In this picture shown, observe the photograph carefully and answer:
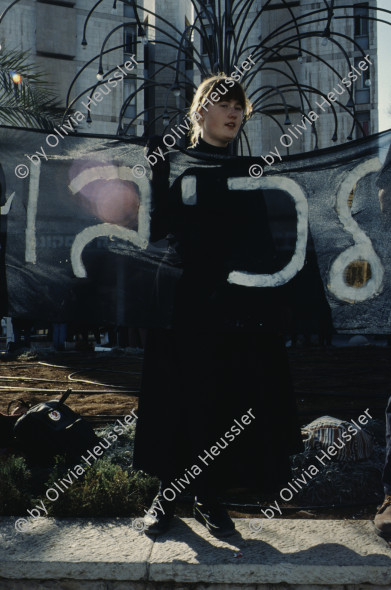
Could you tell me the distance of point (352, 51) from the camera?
28234mm

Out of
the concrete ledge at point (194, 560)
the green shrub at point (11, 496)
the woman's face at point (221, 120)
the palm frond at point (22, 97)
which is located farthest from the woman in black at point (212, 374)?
the palm frond at point (22, 97)

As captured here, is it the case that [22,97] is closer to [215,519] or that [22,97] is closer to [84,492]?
[84,492]

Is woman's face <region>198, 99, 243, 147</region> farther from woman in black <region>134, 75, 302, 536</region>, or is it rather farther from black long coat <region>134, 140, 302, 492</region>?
black long coat <region>134, 140, 302, 492</region>

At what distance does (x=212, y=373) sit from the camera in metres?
2.63

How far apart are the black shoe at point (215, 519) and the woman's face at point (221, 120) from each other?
5.60 feet

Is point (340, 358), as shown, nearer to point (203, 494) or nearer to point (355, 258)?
point (355, 258)

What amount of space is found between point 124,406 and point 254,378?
358 cm

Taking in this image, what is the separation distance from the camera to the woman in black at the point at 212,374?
104 inches

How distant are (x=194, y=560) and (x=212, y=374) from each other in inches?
30.9

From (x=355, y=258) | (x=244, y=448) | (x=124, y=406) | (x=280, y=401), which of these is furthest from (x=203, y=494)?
(x=124, y=406)

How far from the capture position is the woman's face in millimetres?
2684

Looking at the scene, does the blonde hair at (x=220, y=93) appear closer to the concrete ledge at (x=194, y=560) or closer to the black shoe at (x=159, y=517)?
the black shoe at (x=159, y=517)

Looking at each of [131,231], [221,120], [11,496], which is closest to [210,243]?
[221,120]

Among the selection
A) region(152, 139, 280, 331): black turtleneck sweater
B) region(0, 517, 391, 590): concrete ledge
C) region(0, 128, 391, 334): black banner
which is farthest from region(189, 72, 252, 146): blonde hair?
region(0, 517, 391, 590): concrete ledge
